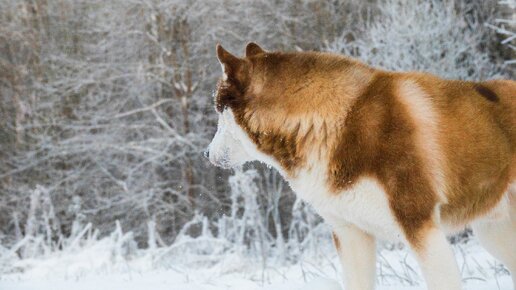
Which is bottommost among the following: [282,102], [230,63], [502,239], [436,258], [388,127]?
[502,239]

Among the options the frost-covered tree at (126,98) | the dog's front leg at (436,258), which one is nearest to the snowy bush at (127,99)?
the frost-covered tree at (126,98)

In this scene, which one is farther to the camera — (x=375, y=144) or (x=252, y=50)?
(x=252, y=50)

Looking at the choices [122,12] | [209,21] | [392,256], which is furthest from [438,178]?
[122,12]

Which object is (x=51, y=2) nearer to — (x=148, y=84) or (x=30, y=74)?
(x=30, y=74)

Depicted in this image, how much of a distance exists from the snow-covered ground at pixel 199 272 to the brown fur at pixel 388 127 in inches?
29.2

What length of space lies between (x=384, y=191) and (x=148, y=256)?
565 cm

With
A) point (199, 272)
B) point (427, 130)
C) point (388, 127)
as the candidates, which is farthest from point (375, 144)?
point (199, 272)

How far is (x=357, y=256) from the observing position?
3400 mm

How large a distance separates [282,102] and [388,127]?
1.93 feet

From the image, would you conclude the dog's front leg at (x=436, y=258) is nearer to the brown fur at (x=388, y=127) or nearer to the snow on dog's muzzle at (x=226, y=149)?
the brown fur at (x=388, y=127)

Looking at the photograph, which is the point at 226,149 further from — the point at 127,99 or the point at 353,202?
the point at 127,99

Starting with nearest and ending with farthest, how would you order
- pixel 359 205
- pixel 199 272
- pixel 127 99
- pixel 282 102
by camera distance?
pixel 359 205
pixel 282 102
pixel 199 272
pixel 127 99

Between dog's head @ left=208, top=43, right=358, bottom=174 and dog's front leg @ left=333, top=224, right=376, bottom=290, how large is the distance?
51 cm

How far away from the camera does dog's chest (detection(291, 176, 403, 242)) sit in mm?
2957
